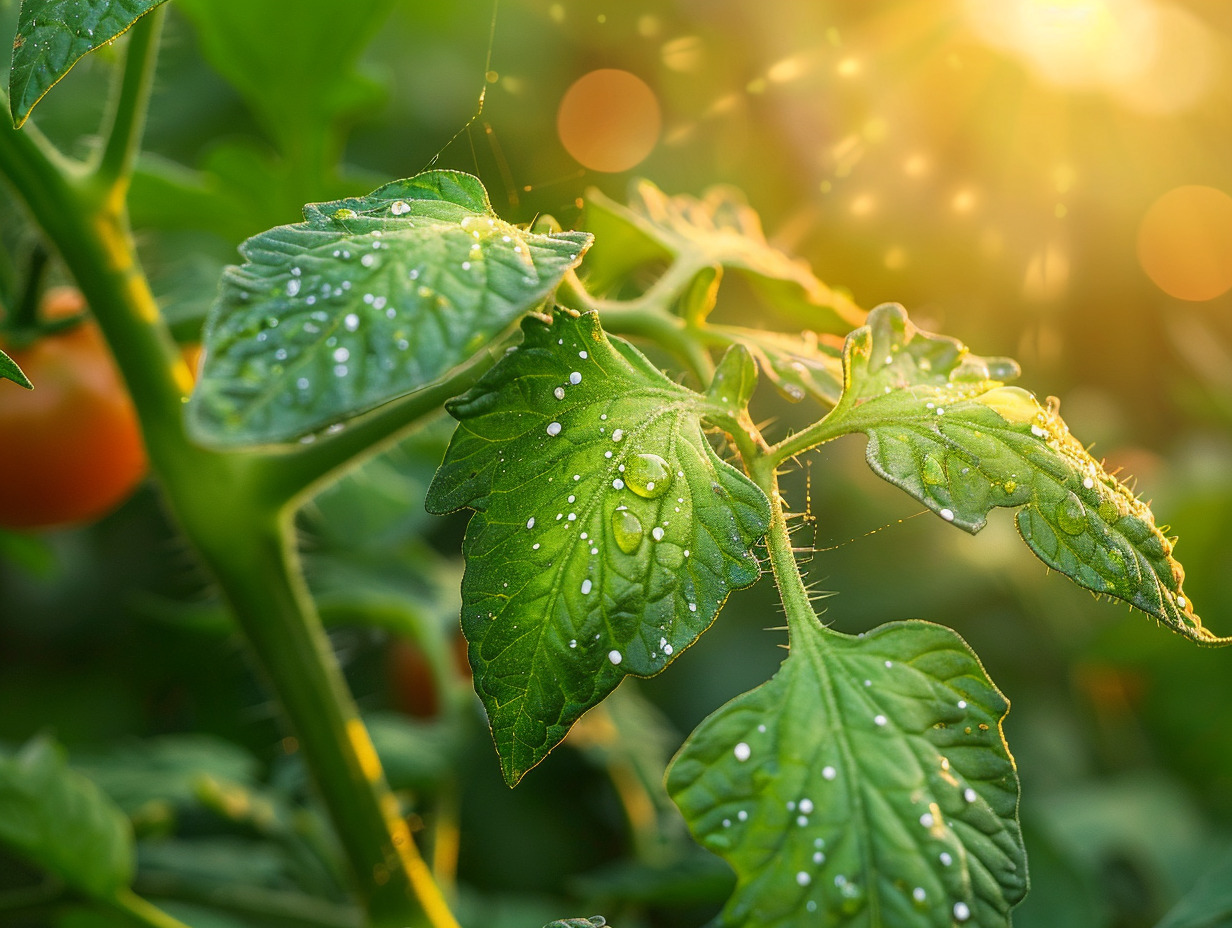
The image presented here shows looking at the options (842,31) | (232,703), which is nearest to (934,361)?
(232,703)

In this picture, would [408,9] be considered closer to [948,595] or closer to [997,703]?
[948,595]

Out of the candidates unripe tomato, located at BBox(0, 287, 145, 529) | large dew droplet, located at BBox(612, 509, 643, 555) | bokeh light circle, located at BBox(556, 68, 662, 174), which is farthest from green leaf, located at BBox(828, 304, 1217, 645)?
bokeh light circle, located at BBox(556, 68, 662, 174)

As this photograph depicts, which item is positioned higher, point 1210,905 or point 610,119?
point 610,119

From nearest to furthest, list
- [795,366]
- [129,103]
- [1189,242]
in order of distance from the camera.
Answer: [795,366], [129,103], [1189,242]

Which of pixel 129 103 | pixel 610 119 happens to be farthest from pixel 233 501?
pixel 610 119

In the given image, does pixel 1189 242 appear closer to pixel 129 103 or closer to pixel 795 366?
pixel 795 366
